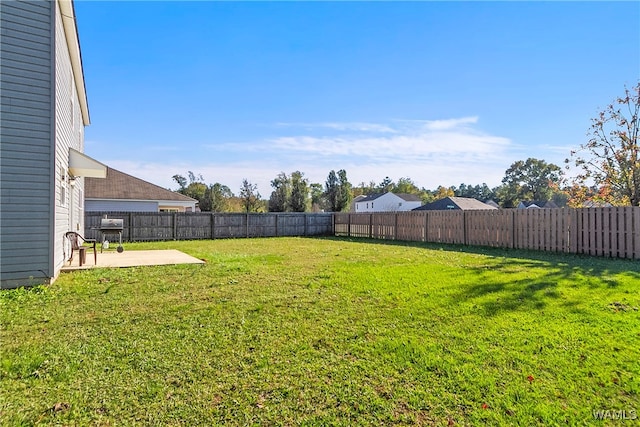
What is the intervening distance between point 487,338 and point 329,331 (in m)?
1.61

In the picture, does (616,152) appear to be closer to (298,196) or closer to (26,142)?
(26,142)

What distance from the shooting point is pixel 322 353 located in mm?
3105

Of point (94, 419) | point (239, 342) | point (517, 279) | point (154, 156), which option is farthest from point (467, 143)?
point (154, 156)

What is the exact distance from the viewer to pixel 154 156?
25.9m

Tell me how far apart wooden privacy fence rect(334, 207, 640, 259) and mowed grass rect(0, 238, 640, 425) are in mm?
4898

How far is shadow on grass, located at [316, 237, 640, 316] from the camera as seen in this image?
177 inches

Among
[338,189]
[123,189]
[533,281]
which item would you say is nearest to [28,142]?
[533,281]

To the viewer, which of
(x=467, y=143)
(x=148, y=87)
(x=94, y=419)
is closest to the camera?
(x=94, y=419)

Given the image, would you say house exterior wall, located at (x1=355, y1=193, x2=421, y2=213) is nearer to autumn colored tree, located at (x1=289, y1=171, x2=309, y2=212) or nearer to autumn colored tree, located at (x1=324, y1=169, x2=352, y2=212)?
autumn colored tree, located at (x1=324, y1=169, x2=352, y2=212)

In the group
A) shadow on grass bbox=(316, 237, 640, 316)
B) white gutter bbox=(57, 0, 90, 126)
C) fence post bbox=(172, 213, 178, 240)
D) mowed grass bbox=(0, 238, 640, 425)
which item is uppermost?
white gutter bbox=(57, 0, 90, 126)

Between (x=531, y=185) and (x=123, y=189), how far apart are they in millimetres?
64334

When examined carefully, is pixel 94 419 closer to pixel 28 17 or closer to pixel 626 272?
pixel 28 17

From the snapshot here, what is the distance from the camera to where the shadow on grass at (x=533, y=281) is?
4.51 m

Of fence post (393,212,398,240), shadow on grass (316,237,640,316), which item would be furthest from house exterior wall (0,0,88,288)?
fence post (393,212,398,240)
